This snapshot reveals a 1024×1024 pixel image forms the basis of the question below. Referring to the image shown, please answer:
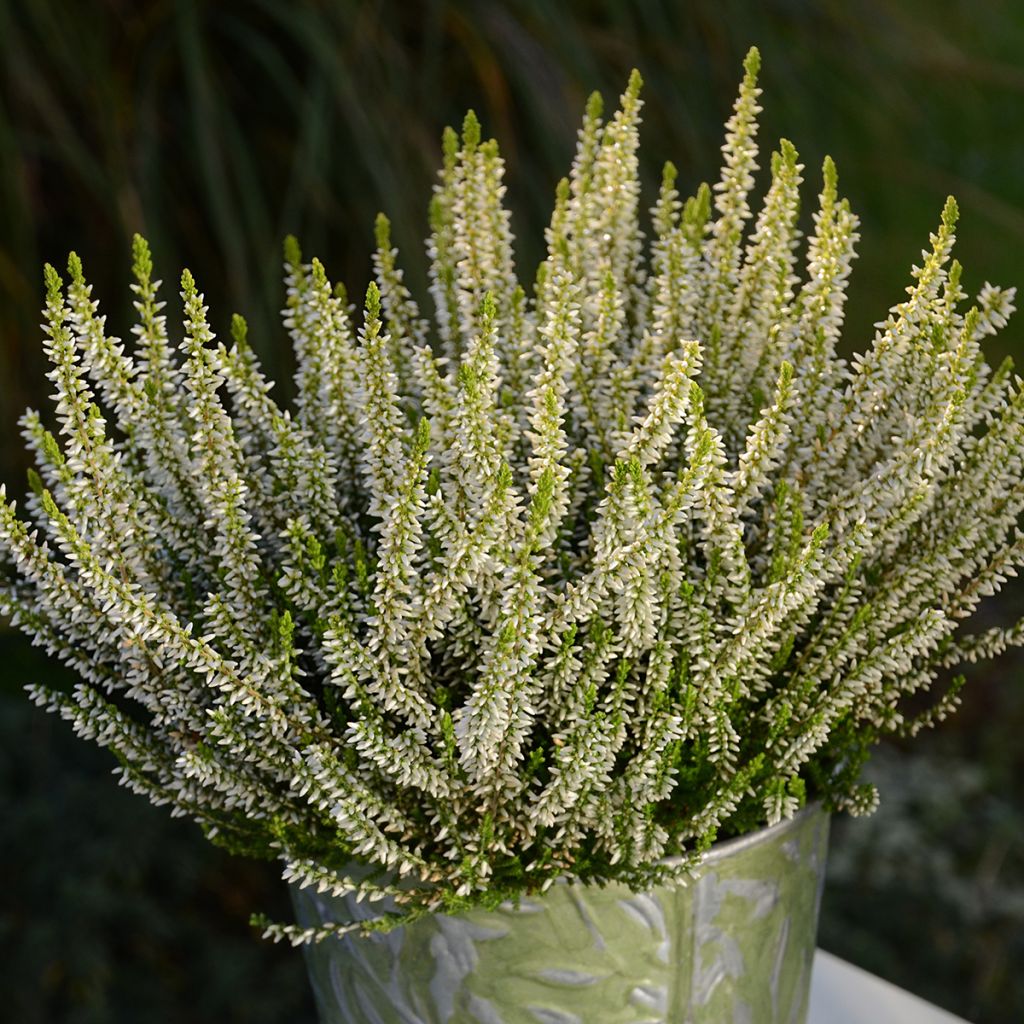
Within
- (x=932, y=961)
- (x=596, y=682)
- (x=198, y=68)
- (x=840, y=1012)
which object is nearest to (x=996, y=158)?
(x=932, y=961)

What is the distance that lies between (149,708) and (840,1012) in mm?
463

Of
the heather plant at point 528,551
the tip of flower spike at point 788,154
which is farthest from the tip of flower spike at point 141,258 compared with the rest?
the tip of flower spike at point 788,154

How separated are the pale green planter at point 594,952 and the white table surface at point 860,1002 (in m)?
0.20

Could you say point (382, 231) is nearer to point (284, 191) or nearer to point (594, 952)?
point (594, 952)

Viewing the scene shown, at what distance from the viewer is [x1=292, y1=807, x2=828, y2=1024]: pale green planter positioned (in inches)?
20.4

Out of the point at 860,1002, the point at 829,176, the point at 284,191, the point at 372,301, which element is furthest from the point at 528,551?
the point at 284,191

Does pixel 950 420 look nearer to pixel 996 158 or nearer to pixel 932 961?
pixel 932 961

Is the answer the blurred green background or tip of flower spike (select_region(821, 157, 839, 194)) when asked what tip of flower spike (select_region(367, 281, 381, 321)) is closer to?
tip of flower spike (select_region(821, 157, 839, 194))

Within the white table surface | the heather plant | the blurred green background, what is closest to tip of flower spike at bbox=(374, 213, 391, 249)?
the heather plant

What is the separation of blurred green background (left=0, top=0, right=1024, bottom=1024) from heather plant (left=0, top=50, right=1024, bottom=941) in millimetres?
761

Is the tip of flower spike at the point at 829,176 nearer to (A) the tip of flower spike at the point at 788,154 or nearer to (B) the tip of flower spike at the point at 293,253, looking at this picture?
(A) the tip of flower spike at the point at 788,154

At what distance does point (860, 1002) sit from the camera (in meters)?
0.76

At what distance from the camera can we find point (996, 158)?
292cm

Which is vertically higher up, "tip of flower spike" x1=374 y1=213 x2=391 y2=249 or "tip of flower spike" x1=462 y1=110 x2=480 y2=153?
"tip of flower spike" x1=462 y1=110 x2=480 y2=153
